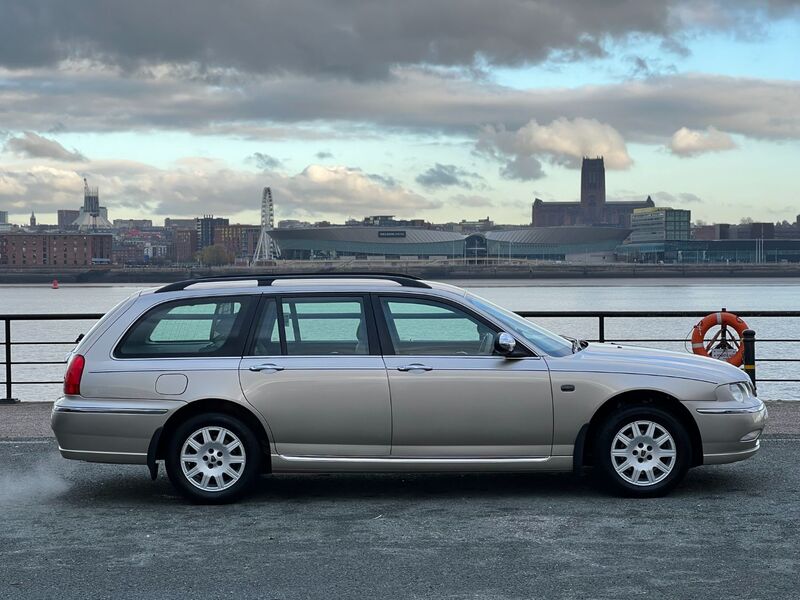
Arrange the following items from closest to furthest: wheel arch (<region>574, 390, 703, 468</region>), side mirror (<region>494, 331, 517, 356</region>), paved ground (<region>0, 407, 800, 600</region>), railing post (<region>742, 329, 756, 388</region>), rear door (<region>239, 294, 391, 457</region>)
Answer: paved ground (<region>0, 407, 800, 600</region>) → side mirror (<region>494, 331, 517, 356</region>) → rear door (<region>239, 294, 391, 457</region>) → wheel arch (<region>574, 390, 703, 468</region>) → railing post (<region>742, 329, 756, 388</region>)

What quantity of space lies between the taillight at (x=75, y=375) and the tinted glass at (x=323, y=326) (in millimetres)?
1389

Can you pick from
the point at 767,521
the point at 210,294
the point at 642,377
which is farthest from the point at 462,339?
the point at 767,521

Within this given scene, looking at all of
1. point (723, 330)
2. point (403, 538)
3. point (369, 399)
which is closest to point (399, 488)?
point (369, 399)

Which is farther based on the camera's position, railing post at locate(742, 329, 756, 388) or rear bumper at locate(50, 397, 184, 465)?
railing post at locate(742, 329, 756, 388)

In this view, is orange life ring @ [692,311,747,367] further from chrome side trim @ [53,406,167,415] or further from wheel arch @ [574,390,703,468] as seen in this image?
chrome side trim @ [53,406,167,415]

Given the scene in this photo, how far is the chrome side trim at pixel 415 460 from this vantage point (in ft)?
24.1

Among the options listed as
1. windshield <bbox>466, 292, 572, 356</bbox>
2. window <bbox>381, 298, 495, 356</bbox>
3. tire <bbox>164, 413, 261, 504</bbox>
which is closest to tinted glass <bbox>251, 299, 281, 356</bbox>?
tire <bbox>164, 413, 261, 504</bbox>

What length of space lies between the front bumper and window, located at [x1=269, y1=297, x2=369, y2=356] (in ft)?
7.58

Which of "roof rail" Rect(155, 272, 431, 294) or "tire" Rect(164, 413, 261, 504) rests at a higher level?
"roof rail" Rect(155, 272, 431, 294)

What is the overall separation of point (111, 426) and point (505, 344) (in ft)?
8.73

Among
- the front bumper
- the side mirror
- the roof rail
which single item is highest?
the roof rail

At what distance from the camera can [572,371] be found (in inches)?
291

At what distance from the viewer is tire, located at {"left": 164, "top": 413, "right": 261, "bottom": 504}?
7.34 metres

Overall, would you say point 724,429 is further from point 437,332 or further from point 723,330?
point 723,330
